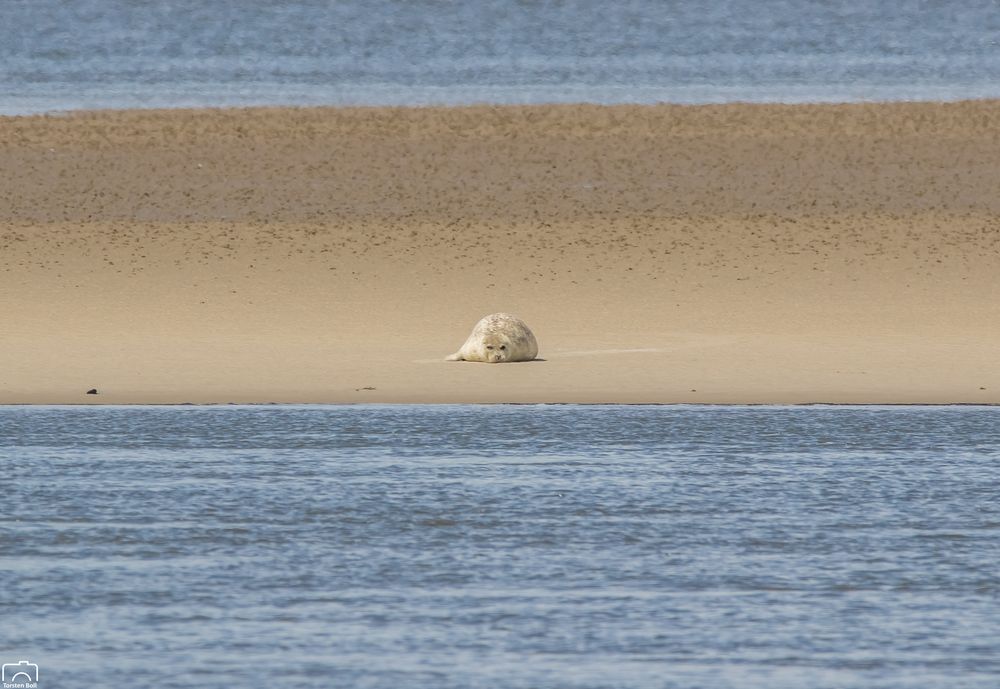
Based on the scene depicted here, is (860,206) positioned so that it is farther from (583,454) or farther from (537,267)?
(583,454)

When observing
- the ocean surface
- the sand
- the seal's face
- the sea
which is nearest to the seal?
the seal's face

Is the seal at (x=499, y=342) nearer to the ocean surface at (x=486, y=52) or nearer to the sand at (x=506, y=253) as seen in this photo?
the sand at (x=506, y=253)

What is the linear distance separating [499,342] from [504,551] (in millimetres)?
8421

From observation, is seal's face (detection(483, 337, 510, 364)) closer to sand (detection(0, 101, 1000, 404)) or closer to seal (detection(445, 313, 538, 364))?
seal (detection(445, 313, 538, 364))

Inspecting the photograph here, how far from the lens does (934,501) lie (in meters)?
12.2

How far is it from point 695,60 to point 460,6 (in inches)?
488

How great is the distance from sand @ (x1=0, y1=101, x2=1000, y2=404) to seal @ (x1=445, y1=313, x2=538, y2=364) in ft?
0.76

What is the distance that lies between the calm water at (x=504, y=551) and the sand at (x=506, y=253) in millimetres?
2784

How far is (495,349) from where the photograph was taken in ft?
63.1

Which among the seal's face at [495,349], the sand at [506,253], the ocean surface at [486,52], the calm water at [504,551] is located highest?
the ocean surface at [486,52]

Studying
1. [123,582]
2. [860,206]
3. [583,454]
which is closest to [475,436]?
[583,454]

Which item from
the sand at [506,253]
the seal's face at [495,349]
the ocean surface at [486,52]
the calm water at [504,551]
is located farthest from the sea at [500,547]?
the ocean surface at [486,52]

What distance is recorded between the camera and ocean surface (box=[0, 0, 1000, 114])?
122ft

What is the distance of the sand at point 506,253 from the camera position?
18.9 metres
